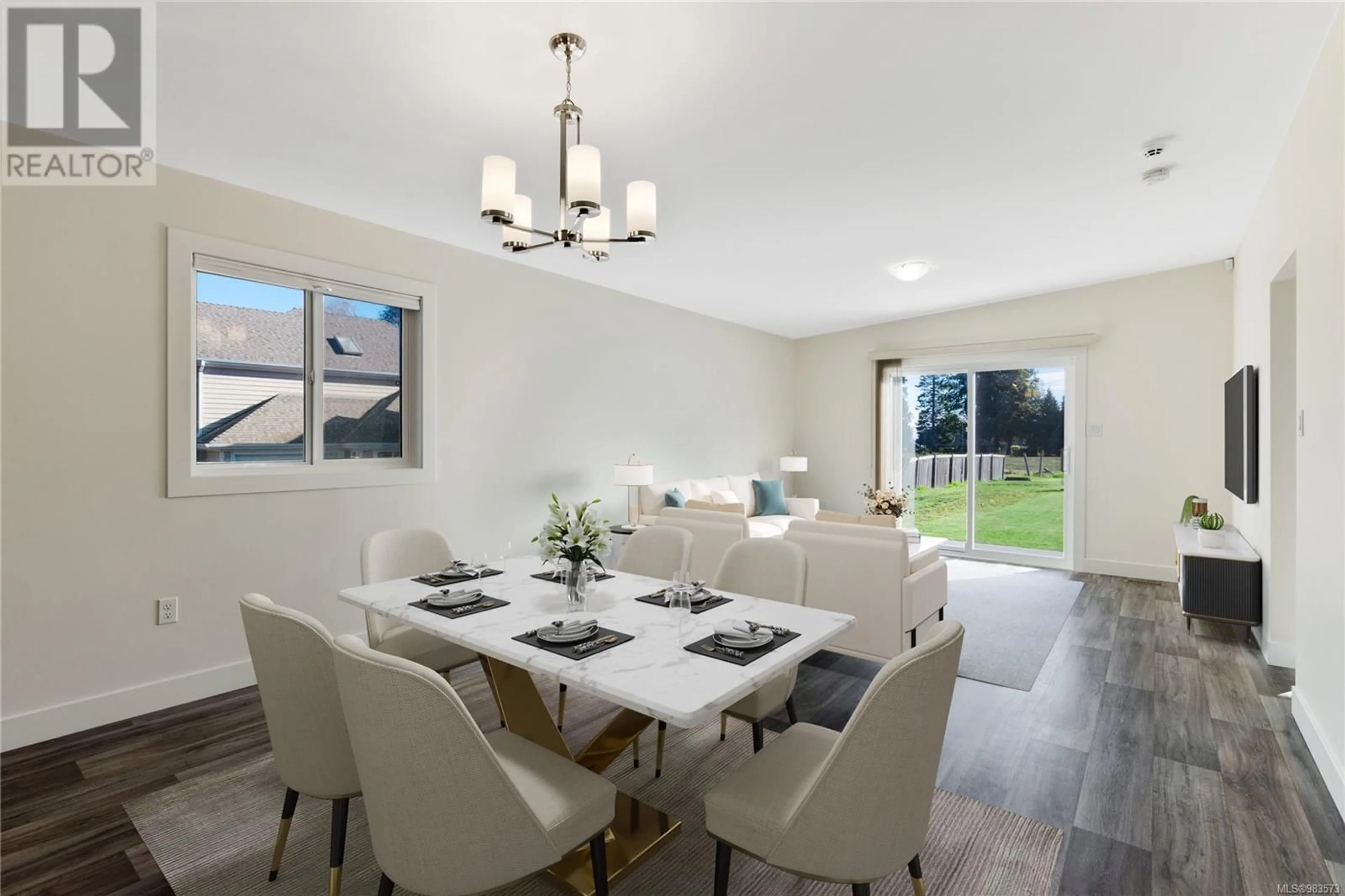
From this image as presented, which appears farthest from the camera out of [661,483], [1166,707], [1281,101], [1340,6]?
[661,483]

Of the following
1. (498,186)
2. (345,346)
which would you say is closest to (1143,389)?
(498,186)

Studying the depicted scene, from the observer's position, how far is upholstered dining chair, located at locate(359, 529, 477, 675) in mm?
2562

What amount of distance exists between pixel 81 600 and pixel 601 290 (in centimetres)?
381

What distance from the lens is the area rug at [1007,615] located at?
11.8 ft

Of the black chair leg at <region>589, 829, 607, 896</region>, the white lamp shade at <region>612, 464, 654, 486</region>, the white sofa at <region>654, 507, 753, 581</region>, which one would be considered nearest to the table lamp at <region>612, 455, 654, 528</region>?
the white lamp shade at <region>612, 464, 654, 486</region>

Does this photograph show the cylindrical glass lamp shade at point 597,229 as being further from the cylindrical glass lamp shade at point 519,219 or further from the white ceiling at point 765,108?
the white ceiling at point 765,108

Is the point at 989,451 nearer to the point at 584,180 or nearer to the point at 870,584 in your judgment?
the point at 870,584

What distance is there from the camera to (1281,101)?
2.82 m

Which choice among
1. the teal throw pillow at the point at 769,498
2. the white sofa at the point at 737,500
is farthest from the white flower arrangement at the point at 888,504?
the teal throw pillow at the point at 769,498

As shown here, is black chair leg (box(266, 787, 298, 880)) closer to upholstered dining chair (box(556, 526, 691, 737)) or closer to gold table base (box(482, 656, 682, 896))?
gold table base (box(482, 656, 682, 896))

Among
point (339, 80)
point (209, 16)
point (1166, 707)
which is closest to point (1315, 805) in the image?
point (1166, 707)

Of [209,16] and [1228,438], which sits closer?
[209,16]

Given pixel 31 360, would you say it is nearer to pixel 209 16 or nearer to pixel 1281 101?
pixel 209 16

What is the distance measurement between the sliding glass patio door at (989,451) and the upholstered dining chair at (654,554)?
5.04 metres
